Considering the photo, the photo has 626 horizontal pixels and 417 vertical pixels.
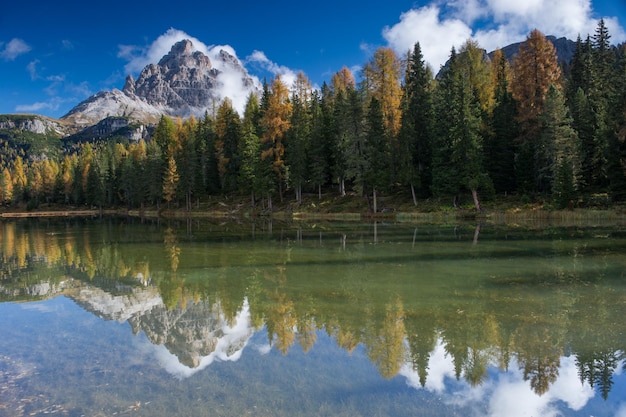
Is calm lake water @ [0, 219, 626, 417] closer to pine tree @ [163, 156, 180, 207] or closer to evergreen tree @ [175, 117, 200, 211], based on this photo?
evergreen tree @ [175, 117, 200, 211]

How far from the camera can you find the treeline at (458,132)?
137 ft

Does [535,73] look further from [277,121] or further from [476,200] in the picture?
[277,121]

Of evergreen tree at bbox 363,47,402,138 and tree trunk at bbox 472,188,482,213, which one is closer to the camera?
tree trunk at bbox 472,188,482,213

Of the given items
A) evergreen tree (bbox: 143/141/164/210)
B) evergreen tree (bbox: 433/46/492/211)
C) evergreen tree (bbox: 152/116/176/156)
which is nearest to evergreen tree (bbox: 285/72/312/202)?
evergreen tree (bbox: 433/46/492/211)

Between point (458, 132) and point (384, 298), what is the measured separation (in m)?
36.7

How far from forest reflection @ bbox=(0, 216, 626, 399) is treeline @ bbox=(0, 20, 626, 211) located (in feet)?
70.4

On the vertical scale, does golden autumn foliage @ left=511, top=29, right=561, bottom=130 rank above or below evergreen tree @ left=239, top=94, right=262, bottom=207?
above

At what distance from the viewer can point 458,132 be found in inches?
1768

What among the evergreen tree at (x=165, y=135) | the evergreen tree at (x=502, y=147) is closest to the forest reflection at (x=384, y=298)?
the evergreen tree at (x=502, y=147)

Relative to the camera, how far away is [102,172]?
10538 cm

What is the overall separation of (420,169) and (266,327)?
44005mm

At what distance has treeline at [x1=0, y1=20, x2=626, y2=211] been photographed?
41906 millimetres

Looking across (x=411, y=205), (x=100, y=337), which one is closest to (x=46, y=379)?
(x=100, y=337)

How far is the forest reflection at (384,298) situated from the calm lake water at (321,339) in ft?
0.18
